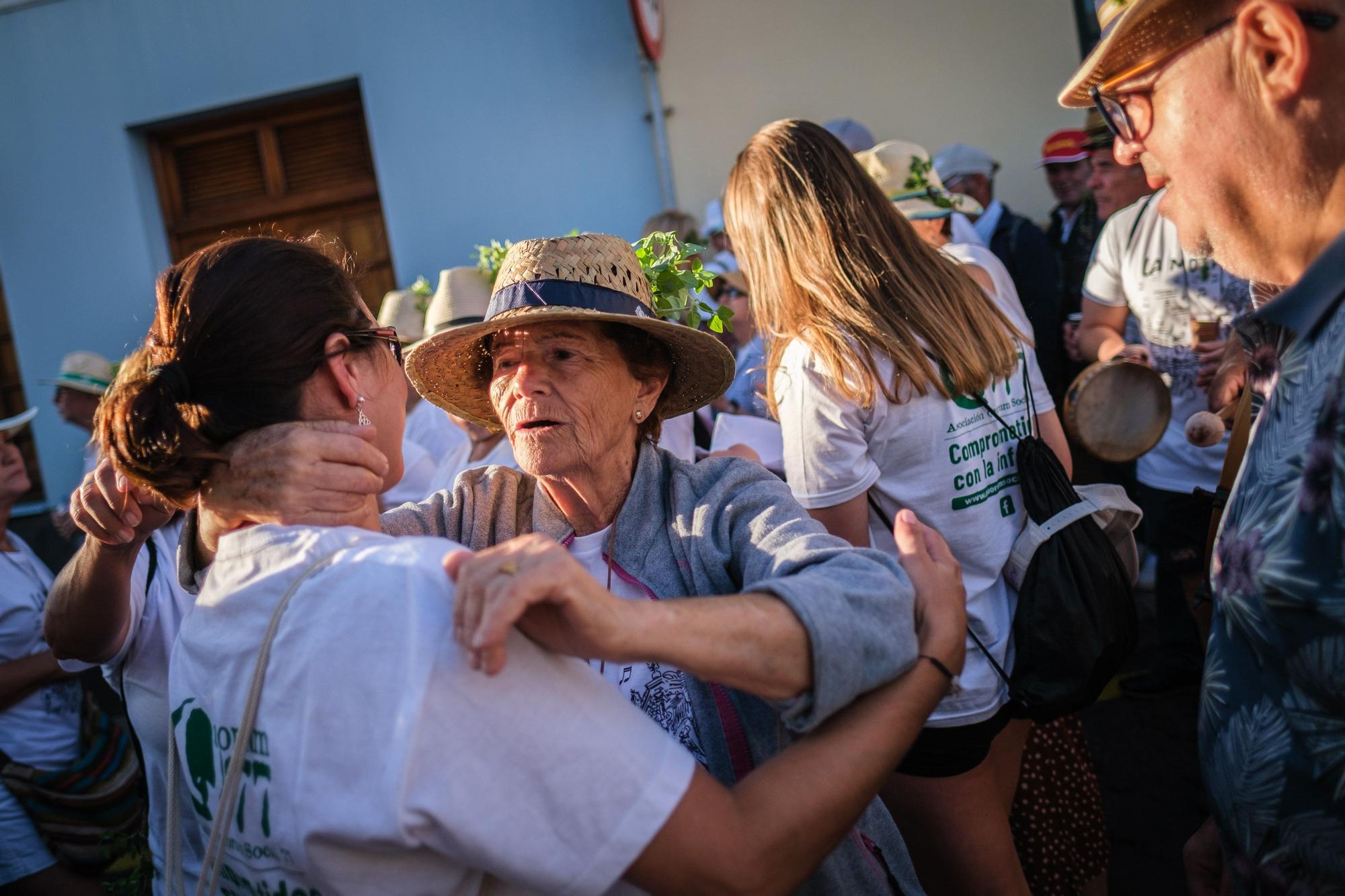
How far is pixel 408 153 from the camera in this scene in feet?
23.2

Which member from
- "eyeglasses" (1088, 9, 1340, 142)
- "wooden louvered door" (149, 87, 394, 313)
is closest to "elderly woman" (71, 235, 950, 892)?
"eyeglasses" (1088, 9, 1340, 142)

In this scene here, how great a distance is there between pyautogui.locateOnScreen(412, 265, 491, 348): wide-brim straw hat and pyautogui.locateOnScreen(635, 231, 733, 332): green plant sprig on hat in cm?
213

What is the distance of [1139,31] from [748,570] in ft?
3.57

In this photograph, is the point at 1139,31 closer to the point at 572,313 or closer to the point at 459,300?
the point at 572,313

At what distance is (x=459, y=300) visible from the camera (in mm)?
4555

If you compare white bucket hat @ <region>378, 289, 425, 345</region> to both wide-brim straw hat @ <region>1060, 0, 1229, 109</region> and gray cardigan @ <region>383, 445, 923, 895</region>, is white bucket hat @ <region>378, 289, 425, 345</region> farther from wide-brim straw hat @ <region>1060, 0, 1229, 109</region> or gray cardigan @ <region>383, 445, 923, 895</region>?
wide-brim straw hat @ <region>1060, 0, 1229, 109</region>

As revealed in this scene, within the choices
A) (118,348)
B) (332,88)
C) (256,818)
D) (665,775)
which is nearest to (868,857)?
(665,775)

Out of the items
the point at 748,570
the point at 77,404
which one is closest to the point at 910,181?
the point at 748,570

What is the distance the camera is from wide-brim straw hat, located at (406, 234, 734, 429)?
2.00 metres

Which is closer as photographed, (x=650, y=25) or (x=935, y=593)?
(x=935, y=593)

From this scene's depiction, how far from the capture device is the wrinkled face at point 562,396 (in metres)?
2.05

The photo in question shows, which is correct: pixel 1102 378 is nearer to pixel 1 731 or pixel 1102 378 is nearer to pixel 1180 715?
pixel 1180 715

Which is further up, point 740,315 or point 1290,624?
point 740,315

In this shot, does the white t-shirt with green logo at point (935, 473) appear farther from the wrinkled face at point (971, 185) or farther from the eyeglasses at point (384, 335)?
the wrinkled face at point (971, 185)
